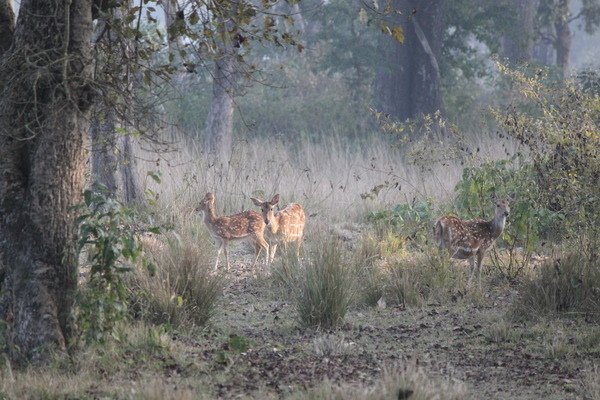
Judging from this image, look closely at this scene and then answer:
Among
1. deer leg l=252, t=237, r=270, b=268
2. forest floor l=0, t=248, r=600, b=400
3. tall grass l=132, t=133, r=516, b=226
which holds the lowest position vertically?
forest floor l=0, t=248, r=600, b=400


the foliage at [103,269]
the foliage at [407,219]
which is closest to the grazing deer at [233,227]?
the foliage at [407,219]

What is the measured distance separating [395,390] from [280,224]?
24.2 ft

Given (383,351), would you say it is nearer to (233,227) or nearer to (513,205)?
(513,205)

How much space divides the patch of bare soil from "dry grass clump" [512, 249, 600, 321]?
12.4 inches

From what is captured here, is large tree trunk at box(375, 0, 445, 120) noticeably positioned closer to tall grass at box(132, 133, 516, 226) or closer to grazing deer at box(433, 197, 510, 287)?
tall grass at box(132, 133, 516, 226)

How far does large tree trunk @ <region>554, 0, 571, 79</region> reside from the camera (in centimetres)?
3572

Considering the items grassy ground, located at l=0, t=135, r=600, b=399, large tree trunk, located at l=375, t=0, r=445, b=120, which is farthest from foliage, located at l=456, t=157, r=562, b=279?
large tree trunk, located at l=375, t=0, r=445, b=120

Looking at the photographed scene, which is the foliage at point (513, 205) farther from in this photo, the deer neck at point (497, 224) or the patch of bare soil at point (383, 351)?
the patch of bare soil at point (383, 351)

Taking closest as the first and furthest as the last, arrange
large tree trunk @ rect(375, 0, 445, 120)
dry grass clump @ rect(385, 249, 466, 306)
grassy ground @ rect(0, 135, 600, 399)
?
grassy ground @ rect(0, 135, 600, 399), dry grass clump @ rect(385, 249, 466, 306), large tree trunk @ rect(375, 0, 445, 120)

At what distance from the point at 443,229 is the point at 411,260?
0.54 metres

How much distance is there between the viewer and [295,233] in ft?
47.3

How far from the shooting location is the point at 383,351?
950 centimetres

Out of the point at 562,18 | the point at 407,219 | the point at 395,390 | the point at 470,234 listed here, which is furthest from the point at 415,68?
the point at 395,390

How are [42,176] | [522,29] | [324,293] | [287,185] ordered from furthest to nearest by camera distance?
[522,29]
[287,185]
[324,293]
[42,176]
